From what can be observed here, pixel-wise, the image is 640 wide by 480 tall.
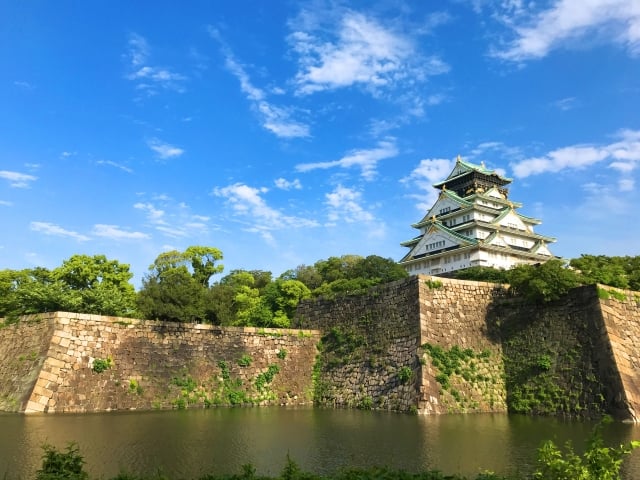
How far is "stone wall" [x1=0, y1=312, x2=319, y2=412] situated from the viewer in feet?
63.0

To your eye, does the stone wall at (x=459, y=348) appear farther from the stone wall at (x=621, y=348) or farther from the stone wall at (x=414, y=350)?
the stone wall at (x=621, y=348)

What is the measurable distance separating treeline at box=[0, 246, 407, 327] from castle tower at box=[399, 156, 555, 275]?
9.85m

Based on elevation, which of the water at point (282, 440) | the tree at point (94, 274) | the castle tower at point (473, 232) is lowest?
the water at point (282, 440)

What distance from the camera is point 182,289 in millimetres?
24672

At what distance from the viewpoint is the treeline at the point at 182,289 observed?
2380 centimetres

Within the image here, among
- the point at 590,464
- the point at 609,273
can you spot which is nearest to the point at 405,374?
the point at 609,273

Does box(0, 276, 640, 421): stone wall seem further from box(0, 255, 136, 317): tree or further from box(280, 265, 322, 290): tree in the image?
box(280, 265, 322, 290): tree

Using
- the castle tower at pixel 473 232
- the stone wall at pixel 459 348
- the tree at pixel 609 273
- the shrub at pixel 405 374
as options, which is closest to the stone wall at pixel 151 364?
the shrub at pixel 405 374

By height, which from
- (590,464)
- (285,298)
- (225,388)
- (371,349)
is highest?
(285,298)

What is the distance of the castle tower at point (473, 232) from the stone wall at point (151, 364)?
30.6m

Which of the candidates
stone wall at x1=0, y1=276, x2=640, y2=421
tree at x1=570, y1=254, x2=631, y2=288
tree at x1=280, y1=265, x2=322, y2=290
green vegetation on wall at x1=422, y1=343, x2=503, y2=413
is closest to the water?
green vegetation on wall at x1=422, y1=343, x2=503, y2=413

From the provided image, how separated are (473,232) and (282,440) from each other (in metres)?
45.2

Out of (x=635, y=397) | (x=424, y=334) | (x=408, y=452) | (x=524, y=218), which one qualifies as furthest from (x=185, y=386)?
(x=524, y=218)

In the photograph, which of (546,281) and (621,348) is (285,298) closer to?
(546,281)
